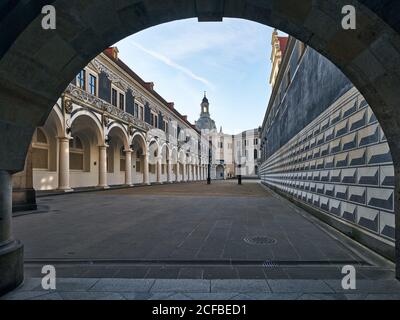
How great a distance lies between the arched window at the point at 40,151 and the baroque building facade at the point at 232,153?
199ft

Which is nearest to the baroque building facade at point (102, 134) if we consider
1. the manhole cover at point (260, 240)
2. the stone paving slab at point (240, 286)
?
the manhole cover at point (260, 240)

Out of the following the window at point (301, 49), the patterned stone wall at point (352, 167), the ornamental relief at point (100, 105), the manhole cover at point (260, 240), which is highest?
the ornamental relief at point (100, 105)

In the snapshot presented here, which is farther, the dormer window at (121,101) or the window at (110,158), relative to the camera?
the window at (110,158)

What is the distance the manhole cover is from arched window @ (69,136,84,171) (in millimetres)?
22179

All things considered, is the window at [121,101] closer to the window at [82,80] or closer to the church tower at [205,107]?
the window at [82,80]

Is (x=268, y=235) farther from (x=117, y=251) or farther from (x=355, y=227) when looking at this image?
(x=117, y=251)

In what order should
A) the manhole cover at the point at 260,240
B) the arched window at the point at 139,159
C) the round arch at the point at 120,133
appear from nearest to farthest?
the manhole cover at the point at 260,240 < the round arch at the point at 120,133 < the arched window at the point at 139,159

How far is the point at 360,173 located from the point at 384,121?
8.13ft

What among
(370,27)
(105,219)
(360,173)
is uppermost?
(370,27)

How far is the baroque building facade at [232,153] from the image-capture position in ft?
259

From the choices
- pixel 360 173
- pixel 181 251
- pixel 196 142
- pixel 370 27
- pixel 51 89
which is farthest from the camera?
pixel 196 142

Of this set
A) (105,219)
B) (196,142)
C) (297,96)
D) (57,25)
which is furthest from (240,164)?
(57,25)

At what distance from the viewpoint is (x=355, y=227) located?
5.87 meters

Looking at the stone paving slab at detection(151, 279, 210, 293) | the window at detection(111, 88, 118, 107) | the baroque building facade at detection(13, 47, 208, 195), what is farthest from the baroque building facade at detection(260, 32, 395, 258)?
the window at detection(111, 88, 118, 107)
